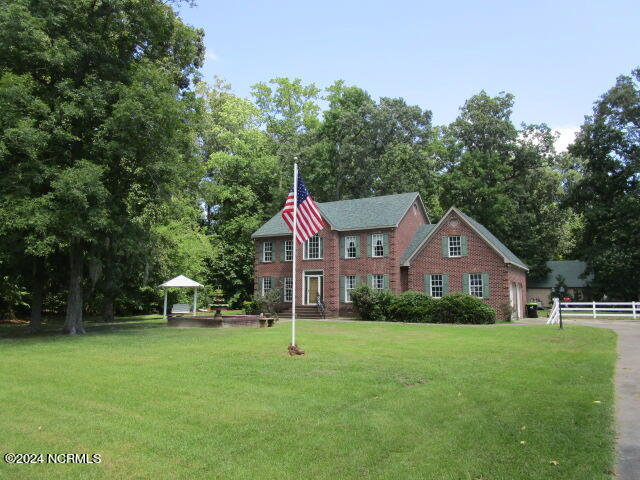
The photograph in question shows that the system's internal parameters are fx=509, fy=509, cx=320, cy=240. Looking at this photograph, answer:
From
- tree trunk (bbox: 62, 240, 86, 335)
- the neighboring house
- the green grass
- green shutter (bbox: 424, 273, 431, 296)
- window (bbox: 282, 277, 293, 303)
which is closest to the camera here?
the green grass

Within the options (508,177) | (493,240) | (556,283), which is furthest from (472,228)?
(556,283)

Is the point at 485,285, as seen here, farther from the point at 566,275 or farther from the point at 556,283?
the point at 566,275

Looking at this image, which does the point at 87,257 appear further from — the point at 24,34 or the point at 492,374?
the point at 492,374

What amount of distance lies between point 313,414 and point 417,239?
94.8ft

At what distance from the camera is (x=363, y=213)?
3522cm

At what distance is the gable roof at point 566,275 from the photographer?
4697cm

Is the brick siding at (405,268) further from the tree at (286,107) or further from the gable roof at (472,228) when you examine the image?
the tree at (286,107)

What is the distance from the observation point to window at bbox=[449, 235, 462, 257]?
3086 centimetres

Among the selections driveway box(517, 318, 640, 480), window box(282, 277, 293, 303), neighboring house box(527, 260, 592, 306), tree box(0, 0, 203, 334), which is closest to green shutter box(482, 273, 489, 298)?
window box(282, 277, 293, 303)

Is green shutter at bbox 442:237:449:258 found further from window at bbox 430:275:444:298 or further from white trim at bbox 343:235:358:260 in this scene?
white trim at bbox 343:235:358:260

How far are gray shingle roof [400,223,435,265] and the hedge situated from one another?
3556 millimetres

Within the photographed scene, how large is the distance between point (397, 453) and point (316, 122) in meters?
51.2

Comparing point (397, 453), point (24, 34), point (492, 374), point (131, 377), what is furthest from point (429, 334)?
point (24, 34)

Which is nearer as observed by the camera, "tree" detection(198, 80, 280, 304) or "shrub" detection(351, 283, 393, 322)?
"shrub" detection(351, 283, 393, 322)
